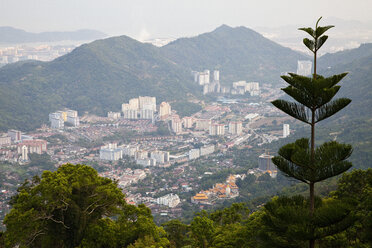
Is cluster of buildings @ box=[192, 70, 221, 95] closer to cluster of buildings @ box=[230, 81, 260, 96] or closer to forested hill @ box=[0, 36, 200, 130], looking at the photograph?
forested hill @ box=[0, 36, 200, 130]

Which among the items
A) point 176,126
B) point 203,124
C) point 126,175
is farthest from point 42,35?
point 126,175

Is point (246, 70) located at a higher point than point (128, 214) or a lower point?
higher

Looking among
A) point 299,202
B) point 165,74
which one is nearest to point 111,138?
point 165,74

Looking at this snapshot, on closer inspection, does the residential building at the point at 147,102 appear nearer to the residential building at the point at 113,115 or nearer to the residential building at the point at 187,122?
the residential building at the point at 113,115

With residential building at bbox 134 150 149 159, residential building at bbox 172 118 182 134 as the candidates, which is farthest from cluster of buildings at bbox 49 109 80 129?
residential building at bbox 134 150 149 159

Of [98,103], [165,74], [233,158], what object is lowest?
[233,158]

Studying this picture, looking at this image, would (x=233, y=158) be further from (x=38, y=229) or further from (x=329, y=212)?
(x=329, y=212)

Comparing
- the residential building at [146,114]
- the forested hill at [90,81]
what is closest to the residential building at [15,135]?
the forested hill at [90,81]
